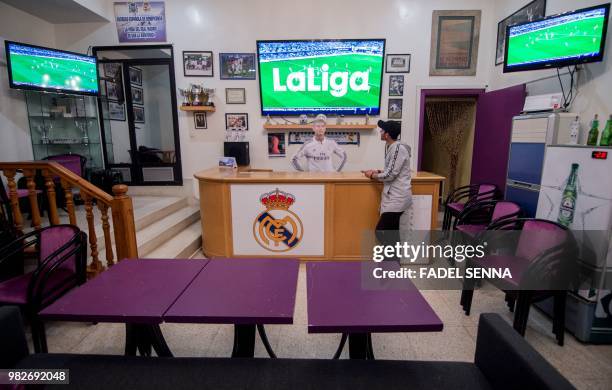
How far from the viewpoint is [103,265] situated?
10.0 ft

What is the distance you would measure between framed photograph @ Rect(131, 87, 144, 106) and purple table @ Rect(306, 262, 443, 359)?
523cm

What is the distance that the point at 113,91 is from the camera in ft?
17.7

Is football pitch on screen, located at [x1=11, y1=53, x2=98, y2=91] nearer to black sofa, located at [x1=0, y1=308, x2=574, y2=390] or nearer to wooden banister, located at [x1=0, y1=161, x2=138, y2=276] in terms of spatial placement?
wooden banister, located at [x1=0, y1=161, x2=138, y2=276]

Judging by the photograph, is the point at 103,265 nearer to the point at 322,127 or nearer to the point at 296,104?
the point at 322,127

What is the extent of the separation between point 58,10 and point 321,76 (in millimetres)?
4145

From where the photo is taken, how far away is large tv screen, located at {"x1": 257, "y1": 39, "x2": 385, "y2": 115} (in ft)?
16.4

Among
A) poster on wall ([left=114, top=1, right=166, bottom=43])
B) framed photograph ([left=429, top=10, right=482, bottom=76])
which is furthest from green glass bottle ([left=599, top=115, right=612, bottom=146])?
poster on wall ([left=114, top=1, right=166, bottom=43])

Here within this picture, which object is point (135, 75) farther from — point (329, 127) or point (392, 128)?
point (392, 128)

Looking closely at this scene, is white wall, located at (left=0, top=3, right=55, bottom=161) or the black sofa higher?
white wall, located at (left=0, top=3, right=55, bottom=161)

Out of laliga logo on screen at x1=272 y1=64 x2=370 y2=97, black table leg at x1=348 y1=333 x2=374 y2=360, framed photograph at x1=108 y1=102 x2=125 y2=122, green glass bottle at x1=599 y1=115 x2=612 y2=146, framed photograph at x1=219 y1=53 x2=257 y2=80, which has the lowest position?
black table leg at x1=348 y1=333 x2=374 y2=360

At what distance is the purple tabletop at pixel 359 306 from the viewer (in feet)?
4.24

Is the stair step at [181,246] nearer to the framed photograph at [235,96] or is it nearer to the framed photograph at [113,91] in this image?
the framed photograph at [235,96]

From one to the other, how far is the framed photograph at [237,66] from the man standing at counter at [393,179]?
303 cm

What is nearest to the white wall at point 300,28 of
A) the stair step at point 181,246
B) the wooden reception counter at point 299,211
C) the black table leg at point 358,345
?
the wooden reception counter at point 299,211
